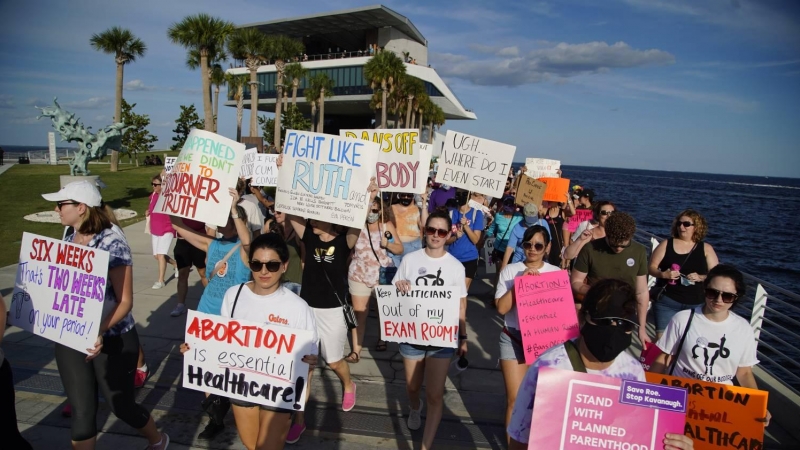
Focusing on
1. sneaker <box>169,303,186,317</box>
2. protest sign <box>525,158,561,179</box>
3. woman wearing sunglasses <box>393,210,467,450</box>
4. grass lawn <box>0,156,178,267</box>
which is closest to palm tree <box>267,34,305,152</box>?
grass lawn <box>0,156,178,267</box>

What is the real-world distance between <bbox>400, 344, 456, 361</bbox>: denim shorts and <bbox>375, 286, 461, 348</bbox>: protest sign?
5 cm

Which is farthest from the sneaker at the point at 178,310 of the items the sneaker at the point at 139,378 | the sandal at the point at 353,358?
the sandal at the point at 353,358

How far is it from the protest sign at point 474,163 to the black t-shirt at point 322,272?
3443 mm

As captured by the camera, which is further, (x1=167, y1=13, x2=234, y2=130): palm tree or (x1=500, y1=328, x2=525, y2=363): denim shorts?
(x1=167, y1=13, x2=234, y2=130): palm tree

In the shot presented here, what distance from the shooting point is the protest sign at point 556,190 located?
9.80m

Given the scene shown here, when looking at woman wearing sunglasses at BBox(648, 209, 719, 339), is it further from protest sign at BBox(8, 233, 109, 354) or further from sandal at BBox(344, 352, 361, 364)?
protest sign at BBox(8, 233, 109, 354)

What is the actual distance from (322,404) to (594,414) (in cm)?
341

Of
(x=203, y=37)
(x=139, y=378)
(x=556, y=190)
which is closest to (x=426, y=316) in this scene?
(x=139, y=378)

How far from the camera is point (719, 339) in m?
3.36

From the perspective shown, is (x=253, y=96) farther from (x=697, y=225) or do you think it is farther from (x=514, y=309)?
(x=514, y=309)

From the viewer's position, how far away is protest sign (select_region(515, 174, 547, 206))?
29.2 ft

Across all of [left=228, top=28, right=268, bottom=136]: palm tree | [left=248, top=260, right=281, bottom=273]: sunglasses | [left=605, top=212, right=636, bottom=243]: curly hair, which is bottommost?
[left=248, top=260, right=281, bottom=273]: sunglasses

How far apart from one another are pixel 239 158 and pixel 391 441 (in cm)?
295

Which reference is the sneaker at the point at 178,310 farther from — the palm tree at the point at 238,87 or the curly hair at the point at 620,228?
the palm tree at the point at 238,87
